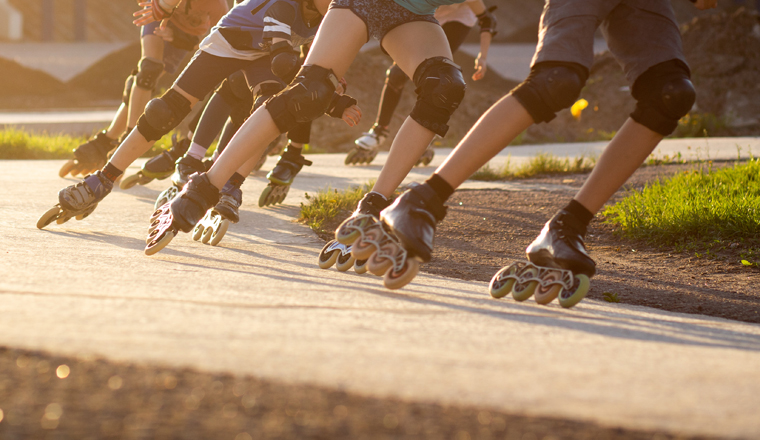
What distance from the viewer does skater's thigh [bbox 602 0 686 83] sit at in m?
2.25

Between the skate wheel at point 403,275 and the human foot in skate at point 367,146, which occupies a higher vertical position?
the human foot in skate at point 367,146

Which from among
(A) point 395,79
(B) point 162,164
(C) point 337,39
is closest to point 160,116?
(B) point 162,164

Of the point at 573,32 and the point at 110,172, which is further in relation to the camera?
the point at 110,172

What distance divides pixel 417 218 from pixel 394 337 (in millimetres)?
623

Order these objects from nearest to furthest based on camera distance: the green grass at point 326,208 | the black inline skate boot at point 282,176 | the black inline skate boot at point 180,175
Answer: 1. the black inline skate boot at point 180,175
2. the green grass at point 326,208
3. the black inline skate boot at point 282,176

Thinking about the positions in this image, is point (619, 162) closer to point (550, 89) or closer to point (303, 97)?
point (550, 89)

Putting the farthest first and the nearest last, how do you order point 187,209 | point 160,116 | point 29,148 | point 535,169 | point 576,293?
1. point 29,148
2. point 535,169
3. point 160,116
4. point 187,209
5. point 576,293

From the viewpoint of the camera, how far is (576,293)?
2.09 m

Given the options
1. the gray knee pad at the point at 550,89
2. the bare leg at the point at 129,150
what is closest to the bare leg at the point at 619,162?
the gray knee pad at the point at 550,89

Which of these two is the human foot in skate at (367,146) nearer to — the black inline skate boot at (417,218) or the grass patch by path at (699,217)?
the grass patch by path at (699,217)

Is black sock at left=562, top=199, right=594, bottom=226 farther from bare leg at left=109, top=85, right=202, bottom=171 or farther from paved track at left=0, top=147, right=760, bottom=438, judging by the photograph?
bare leg at left=109, top=85, right=202, bottom=171

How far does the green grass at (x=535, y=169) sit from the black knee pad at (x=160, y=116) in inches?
107

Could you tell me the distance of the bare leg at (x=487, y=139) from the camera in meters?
2.17

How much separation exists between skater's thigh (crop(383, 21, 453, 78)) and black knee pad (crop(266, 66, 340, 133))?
28 cm
